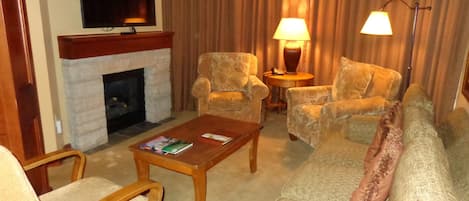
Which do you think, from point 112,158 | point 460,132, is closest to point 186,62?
point 112,158

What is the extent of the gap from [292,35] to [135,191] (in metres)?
2.88

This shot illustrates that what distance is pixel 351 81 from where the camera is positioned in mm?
3459

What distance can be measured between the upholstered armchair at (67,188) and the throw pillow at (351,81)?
2347 millimetres

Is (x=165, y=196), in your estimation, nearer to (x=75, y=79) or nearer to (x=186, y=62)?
(x=75, y=79)

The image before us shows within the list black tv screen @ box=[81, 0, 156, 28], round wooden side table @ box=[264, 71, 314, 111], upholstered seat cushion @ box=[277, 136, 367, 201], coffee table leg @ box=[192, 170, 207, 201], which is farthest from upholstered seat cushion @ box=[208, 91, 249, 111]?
coffee table leg @ box=[192, 170, 207, 201]

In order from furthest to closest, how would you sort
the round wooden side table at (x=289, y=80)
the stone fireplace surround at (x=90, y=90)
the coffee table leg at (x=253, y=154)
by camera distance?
the round wooden side table at (x=289, y=80)
the stone fireplace surround at (x=90, y=90)
the coffee table leg at (x=253, y=154)

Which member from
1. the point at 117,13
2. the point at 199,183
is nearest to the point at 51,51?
the point at 117,13

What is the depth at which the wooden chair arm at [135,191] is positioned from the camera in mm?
1527

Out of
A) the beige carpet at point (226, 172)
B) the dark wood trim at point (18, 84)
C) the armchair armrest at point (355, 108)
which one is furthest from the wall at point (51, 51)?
the armchair armrest at point (355, 108)

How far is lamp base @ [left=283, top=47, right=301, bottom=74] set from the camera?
4176 mm

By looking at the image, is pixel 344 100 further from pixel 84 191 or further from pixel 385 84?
pixel 84 191

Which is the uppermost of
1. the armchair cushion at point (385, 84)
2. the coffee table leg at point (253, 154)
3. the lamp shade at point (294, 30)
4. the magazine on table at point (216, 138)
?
the lamp shade at point (294, 30)

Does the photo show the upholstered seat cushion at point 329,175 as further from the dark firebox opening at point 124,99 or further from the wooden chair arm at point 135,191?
the dark firebox opening at point 124,99

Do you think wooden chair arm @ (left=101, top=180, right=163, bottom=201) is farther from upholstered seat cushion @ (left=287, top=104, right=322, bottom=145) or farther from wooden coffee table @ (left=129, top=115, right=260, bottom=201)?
upholstered seat cushion @ (left=287, top=104, right=322, bottom=145)
